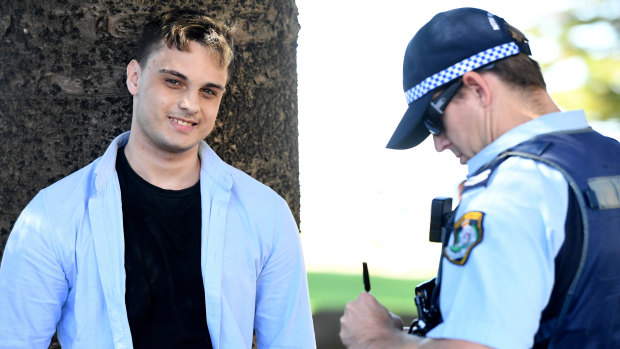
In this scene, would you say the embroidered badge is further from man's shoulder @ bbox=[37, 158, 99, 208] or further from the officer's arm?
man's shoulder @ bbox=[37, 158, 99, 208]

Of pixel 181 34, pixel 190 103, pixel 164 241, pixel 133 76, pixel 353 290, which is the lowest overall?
pixel 353 290

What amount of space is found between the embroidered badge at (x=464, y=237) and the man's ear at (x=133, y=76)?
1448mm

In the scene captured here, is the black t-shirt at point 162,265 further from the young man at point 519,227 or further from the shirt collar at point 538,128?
the shirt collar at point 538,128

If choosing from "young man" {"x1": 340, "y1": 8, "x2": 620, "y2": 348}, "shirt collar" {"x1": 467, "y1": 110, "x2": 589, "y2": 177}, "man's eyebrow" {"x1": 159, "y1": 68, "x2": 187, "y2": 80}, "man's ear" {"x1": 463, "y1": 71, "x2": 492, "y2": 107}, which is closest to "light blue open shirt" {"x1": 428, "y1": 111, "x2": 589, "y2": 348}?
"young man" {"x1": 340, "y1": 8, "x2": 620, "y2": 348}

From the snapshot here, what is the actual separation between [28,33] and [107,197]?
692 millimetres

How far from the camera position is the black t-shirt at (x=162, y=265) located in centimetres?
248

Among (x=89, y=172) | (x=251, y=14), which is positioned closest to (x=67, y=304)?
(x=89, y=172)

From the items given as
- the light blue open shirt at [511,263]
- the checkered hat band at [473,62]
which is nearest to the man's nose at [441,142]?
the checkered hat band at [473,62]

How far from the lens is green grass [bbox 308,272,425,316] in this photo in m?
8.58

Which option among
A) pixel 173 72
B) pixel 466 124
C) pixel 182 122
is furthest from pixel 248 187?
pixel 466 124

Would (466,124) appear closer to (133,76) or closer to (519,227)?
(519,227)

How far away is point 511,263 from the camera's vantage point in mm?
1595

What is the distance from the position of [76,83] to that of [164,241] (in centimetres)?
A: 67

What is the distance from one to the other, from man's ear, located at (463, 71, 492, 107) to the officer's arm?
576 mm
